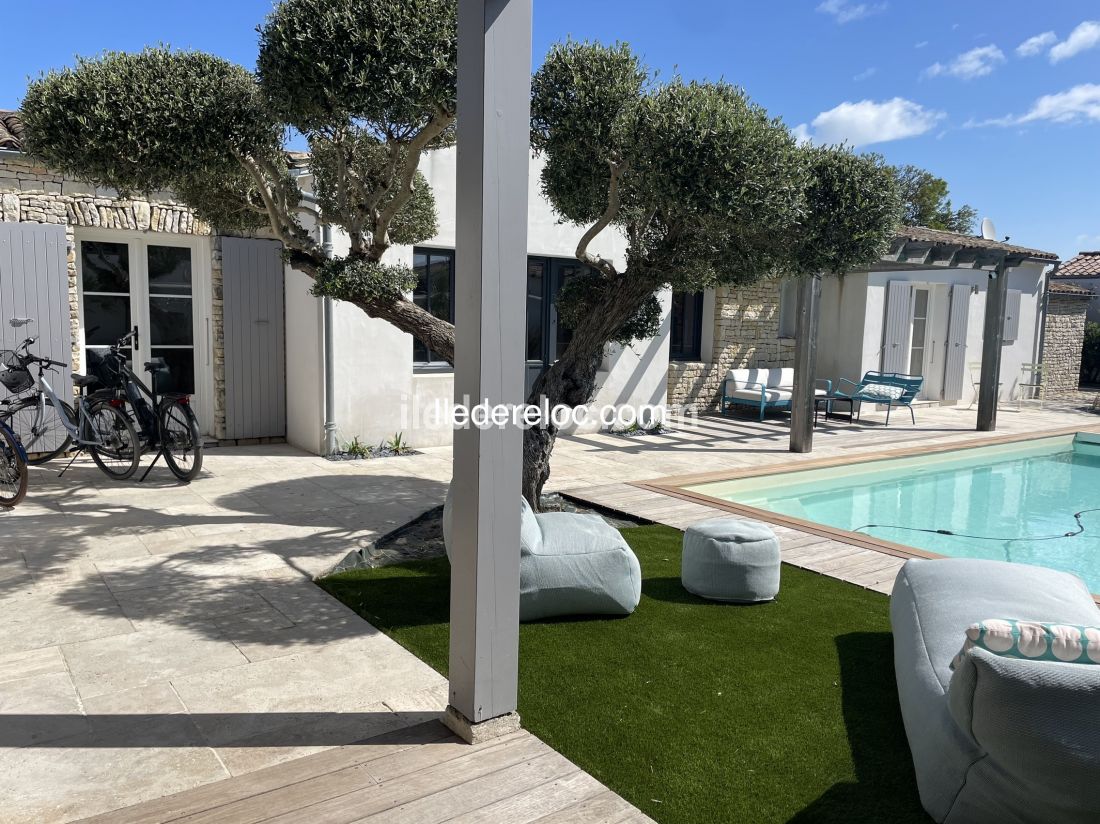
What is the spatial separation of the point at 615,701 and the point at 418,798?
0.95 m

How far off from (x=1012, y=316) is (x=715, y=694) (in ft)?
49.5

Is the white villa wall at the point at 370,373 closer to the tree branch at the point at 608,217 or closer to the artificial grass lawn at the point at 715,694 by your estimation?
the tree branch at the point at 608,217

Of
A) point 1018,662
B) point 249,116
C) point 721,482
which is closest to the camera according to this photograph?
point 1018,662

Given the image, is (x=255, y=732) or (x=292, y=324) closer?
(x=255, y=732)

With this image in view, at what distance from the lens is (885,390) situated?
12156 millimetres

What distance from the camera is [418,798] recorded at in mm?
2254

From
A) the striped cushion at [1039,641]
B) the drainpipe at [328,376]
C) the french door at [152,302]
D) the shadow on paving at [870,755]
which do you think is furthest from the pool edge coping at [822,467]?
the french door at [152,302]

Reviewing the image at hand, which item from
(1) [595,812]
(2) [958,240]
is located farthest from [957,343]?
(1) [595,812]

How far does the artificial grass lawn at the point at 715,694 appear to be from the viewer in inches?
94.7

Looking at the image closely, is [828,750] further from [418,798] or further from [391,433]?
[391,433]

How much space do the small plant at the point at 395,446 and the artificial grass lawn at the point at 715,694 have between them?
3.73 meters

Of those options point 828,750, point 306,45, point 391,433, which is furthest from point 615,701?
point 391,433

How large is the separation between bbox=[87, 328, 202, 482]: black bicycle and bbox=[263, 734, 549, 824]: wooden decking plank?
4742mm

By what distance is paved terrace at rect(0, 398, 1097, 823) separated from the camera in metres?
2.35
